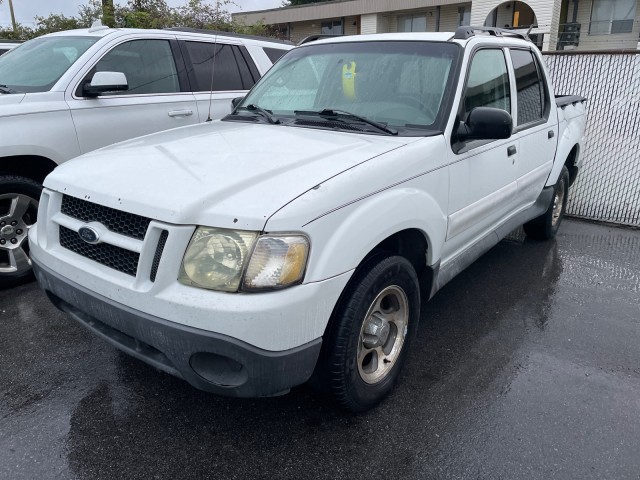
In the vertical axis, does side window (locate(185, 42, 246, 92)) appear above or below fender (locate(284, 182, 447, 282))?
above

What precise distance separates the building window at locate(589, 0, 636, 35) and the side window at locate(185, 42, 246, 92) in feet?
83.2

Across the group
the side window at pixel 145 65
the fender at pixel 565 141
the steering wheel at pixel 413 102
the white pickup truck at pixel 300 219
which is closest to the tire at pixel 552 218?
the fender at pixel 565 141

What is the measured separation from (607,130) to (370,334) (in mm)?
5149

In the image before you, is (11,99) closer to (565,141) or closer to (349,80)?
(349,80)

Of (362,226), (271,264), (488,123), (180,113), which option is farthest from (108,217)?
(180,113)

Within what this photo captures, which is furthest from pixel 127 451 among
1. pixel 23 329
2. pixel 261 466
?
pixel 23 329

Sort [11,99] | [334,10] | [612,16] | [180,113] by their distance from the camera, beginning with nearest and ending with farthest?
[11,99] → [180,113] → [612,16] → [334,10]

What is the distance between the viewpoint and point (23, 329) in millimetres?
3742

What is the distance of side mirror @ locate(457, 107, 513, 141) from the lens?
9.93ft

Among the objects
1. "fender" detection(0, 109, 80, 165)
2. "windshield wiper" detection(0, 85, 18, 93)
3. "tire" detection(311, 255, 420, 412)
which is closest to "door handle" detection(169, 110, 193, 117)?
"fender" detection(0, 109, 80, 165)

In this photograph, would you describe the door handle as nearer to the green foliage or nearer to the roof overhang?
the green foliage

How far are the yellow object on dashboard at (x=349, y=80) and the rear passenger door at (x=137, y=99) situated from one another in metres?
2.23

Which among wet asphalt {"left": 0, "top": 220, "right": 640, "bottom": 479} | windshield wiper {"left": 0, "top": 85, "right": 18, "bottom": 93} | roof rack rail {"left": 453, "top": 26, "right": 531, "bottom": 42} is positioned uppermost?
roof rack rail {"left": 453, "top": 26, "right": 531, "bottom": 42}

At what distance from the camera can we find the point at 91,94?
4.55 metres
